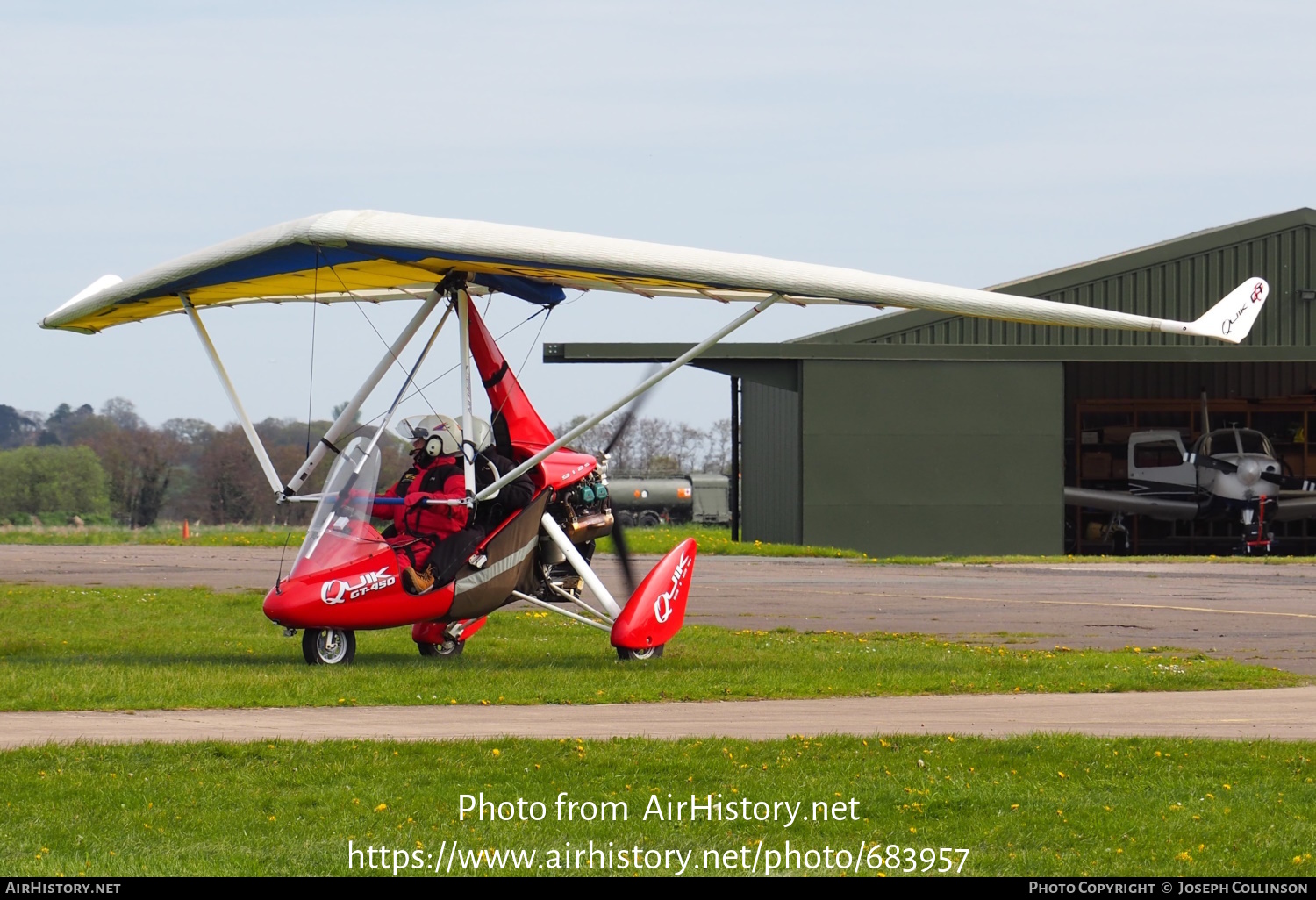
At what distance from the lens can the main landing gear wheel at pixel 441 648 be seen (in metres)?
14.7

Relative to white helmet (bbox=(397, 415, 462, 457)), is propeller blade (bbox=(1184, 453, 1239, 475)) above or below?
below

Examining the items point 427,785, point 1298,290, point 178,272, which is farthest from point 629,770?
point 1298,290

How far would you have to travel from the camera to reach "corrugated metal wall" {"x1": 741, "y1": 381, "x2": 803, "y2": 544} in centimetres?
3972

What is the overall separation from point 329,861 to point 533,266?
7.39 meters

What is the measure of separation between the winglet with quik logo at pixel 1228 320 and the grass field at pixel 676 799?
540cm

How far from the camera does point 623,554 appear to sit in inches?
618

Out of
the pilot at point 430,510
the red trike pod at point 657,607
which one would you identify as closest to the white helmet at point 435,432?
the pilot at point 430,510

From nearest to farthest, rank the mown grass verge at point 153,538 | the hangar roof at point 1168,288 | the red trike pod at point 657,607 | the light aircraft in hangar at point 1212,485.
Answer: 1. the red trike pod at point 657,607
2. the hangar roof at point 1168,288
3. the light aircraft in hangar at point 1212,485
4. the mown grass verge at point 153,538

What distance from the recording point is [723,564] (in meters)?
32.0

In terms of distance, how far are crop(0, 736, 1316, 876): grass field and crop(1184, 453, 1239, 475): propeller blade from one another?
34690 mm

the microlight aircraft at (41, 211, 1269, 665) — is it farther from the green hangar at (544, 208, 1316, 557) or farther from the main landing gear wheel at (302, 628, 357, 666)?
the green hangar at (544, 208, 1316, 557)

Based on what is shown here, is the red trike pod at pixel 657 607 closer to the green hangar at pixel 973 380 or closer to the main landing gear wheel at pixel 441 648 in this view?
the main landing gear wheel at pixel 441 648

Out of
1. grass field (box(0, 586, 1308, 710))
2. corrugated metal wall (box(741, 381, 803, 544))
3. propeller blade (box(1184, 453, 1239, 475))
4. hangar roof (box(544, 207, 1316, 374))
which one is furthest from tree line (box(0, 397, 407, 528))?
grass field (box(0, 586, 1308, 710))

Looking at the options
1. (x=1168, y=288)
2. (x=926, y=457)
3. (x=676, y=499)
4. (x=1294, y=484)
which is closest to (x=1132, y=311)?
(x=1168, y=288)
